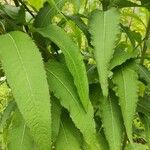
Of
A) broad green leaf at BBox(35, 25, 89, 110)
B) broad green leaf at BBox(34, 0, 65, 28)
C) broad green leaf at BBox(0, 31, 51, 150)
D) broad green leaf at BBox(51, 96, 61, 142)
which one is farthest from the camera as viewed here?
broad green leaf at BBox(34, 0, 65, 28)

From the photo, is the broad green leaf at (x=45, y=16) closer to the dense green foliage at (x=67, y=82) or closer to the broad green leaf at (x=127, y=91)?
the dense green foliage at (x=67, y=82)

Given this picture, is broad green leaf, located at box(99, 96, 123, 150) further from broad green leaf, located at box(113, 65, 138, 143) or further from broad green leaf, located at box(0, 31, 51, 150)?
broad green leaf, located at box(0, 31, 51, 150)

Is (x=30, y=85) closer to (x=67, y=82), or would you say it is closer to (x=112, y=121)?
(x=67, y=82)

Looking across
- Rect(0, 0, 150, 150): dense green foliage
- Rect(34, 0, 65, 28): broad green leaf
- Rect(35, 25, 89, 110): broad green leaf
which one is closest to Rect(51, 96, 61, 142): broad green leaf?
Rect(0, 0, 150, 150): dense green foliage

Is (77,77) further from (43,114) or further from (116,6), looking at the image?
(116,6)

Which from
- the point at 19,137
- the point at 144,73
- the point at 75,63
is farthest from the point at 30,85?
the point at 144,73

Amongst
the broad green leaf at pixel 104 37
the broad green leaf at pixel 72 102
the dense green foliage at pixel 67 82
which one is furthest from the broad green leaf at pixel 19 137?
the broad green leaf at pixel 104 37

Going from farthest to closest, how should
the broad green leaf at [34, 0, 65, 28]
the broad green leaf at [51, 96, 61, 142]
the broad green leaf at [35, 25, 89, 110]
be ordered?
the broad green leaf at [34, 0, 65, 28] < the broad green leaf at [51, 96, 61, 142] < the broad green leaf at [35, 25, 89, 110]
